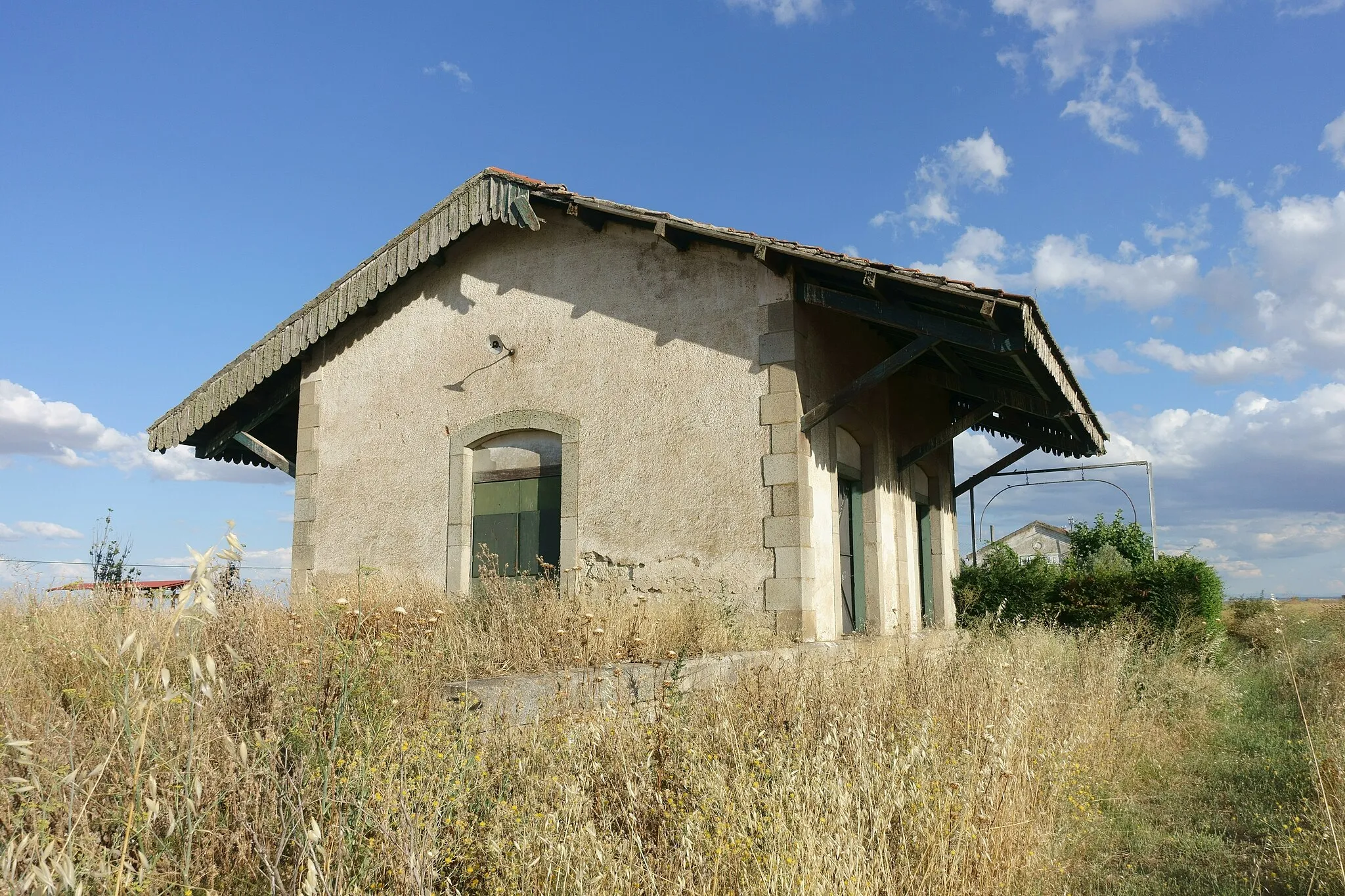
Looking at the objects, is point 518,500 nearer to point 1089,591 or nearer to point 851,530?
point 851,530

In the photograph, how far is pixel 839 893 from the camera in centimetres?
298

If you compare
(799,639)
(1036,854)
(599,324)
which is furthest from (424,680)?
(599,324)

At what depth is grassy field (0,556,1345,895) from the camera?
2877 mm

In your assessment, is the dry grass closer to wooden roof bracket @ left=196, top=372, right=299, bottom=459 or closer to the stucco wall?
the stucco wall

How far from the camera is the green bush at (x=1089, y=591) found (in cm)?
1184

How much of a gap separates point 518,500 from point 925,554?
20.5ft

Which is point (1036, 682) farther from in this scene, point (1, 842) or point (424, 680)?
point (1, 842)

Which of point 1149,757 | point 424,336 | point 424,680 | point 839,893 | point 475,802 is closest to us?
point 839,893

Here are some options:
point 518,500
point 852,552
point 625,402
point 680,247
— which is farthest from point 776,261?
point 518,500

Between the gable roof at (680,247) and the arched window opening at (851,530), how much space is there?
1634 millimetres

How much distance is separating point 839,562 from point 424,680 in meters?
5.54

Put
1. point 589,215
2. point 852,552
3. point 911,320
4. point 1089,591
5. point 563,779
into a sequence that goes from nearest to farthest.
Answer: point 563,779 → point 911,320 → point 589,215 → point 852,552 → point 1089,591

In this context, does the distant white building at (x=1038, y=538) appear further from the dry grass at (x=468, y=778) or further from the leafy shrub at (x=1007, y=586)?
the dry grass at (x=468, y=778)

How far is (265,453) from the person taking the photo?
11.5m
